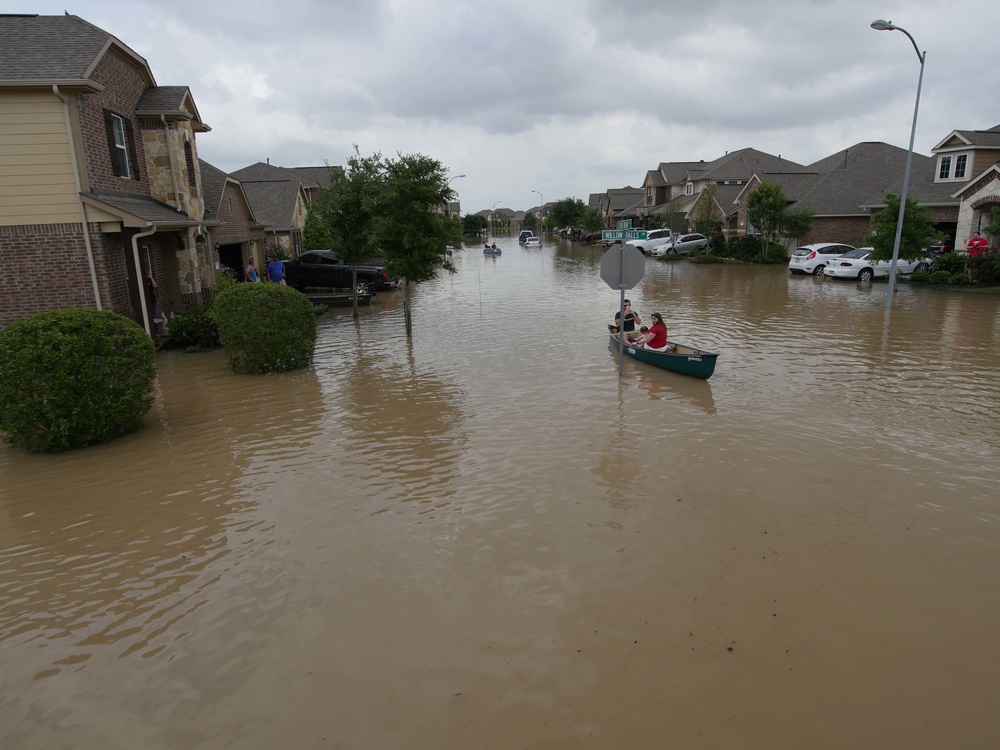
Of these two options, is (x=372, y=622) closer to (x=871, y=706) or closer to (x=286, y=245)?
(x=871, y=706)

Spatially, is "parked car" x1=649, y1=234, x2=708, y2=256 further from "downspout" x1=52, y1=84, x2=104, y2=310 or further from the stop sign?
"downspout" x1=52, y1=84, x2=104, y2=310

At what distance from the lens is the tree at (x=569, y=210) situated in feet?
338

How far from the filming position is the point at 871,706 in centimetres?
460

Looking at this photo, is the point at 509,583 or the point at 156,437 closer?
the point at 509,583

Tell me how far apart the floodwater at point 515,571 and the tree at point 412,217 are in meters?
5.84

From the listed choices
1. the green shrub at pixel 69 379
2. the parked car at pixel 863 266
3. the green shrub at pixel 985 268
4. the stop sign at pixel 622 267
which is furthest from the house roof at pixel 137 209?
the green shrub at pixel 985 268

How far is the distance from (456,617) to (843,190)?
45.9 meters

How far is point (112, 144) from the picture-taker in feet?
51.2

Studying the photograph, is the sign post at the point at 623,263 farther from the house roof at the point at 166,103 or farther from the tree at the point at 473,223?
the tree at the point at 473,223

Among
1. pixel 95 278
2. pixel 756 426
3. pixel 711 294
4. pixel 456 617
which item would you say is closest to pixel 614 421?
pixel 756 426

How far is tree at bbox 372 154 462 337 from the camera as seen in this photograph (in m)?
17.2

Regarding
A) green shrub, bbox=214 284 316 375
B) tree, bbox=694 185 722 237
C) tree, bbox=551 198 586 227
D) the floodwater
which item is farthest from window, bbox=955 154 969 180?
tree, bbox=551 198 586 227

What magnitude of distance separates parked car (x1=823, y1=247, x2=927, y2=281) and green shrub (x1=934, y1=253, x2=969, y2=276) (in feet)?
2.63

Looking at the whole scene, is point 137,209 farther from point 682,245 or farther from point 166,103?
point 682,245
